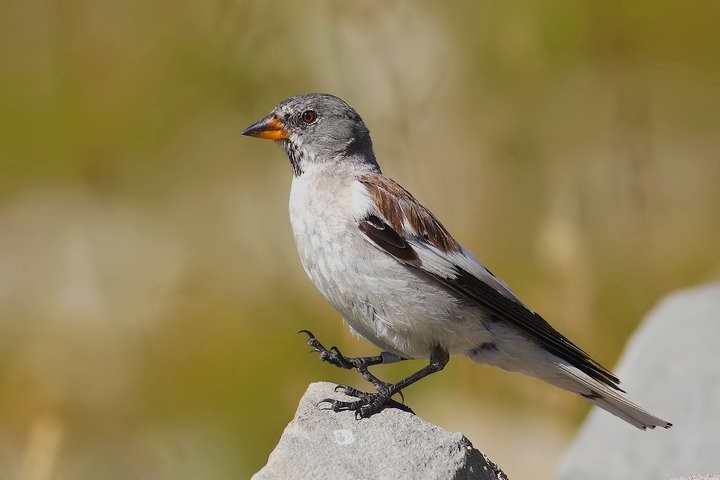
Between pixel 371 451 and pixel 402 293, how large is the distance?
749 millimetres

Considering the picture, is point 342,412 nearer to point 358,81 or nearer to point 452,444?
point 452,444

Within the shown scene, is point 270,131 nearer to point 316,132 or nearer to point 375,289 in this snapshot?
point 316,132

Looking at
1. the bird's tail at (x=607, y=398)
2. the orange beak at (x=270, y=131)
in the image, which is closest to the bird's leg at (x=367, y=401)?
the bird's tail at (x=607, y=398)

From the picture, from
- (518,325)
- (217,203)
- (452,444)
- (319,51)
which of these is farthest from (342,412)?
(319,51)

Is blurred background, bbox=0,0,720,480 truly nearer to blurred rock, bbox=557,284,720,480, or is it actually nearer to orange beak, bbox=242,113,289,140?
blurred rock, bbox=557,284,720,480

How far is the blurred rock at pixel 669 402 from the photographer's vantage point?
525cm

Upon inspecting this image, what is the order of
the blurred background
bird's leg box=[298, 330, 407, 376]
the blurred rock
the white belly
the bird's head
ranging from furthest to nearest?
the blurred background, the blurred rock, the bird's head, bird's leg box=[298, 330, 407, 376], the white belly

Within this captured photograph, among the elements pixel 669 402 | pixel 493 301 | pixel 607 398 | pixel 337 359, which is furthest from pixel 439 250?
pixel 669 402

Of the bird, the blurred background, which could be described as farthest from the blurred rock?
the blurred background

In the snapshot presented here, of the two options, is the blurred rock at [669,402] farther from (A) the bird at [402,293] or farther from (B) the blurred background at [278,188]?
(B) the blurred background at [278,188]

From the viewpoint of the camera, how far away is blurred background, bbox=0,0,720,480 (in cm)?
680

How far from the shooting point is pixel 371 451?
12.6ft

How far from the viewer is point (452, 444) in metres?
3.80

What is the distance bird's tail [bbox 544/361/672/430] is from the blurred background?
2113 millimetres
